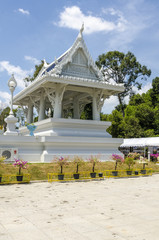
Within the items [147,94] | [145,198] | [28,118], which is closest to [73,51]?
[28,118]

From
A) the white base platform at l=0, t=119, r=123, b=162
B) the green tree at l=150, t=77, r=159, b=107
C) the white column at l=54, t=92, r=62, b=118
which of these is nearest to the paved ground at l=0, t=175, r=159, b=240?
the white base platform at l=0, t=119, r=123, b=162

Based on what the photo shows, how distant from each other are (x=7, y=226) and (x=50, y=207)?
209 centimetres

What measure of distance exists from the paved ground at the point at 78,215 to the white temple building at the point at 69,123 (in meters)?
9.82

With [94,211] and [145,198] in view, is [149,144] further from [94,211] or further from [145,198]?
[94,211]

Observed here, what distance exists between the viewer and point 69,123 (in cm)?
2231

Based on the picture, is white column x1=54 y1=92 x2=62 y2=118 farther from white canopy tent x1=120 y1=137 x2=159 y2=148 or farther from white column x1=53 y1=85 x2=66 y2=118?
white canopy tent x1=120 y1=137 x2=159 y2=148

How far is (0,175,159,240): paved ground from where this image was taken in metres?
5.29

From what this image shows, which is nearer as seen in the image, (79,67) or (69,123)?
(69,123)

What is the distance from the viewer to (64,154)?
2061 centimetres

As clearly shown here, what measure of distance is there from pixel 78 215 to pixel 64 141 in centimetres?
1391

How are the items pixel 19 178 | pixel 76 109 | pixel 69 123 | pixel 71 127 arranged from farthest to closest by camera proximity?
1. pixel 76 109
2. pixel 71 127
3. pixel 69 123
4. pixel 19 178

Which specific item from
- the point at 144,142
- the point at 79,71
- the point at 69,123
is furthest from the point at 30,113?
the point at 144,142

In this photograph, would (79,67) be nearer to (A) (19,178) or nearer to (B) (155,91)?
(A) (19,178)

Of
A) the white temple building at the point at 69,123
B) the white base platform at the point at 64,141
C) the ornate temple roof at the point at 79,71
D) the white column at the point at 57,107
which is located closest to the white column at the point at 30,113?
the white temple building at the point at 69,123
